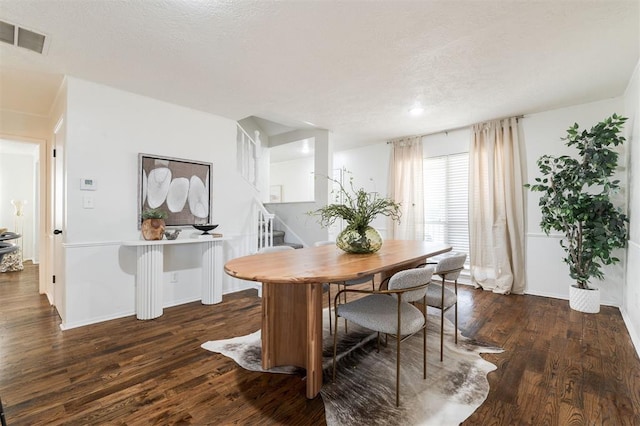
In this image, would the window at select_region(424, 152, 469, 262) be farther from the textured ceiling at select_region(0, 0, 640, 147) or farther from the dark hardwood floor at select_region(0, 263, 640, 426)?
the dark hardwood floor at select_region(0, 263, 640, 426)

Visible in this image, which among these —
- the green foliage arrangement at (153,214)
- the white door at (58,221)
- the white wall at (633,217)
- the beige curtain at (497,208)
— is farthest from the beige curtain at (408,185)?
the white door at (58,221)

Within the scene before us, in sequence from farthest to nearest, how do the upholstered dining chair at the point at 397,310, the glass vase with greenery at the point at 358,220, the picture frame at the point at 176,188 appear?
1. the picture frame at the point at 176,188
2. the glass vase with greenery at the point at 358,220
3. the upholstered dining chair at the point at 397,310

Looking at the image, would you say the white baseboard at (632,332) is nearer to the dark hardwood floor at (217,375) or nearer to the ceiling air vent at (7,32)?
the dark hardwood floor at (217,375)

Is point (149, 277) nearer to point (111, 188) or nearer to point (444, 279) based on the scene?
point (111, 188)

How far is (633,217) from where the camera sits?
282cm

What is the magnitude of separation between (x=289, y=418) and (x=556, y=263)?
3.96 m

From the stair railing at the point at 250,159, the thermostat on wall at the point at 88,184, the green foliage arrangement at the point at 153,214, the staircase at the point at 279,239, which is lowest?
the staircase at the point at 279,239

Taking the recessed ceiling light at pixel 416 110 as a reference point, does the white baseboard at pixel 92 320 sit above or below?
below

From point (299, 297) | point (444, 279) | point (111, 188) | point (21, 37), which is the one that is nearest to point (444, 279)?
point (444, 279)

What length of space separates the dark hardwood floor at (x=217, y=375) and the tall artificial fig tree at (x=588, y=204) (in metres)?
0.63

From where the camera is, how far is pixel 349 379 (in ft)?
6.34

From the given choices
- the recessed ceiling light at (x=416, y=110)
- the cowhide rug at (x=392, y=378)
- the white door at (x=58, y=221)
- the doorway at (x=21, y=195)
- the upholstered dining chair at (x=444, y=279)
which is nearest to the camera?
the cowhide rug at (x=392, y=378)

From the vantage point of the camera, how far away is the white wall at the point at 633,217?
2529 mm

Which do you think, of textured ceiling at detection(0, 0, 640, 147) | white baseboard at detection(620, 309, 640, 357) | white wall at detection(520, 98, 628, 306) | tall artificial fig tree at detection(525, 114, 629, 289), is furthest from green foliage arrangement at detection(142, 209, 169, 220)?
white wall at detection(520, 98, 628, 306)
